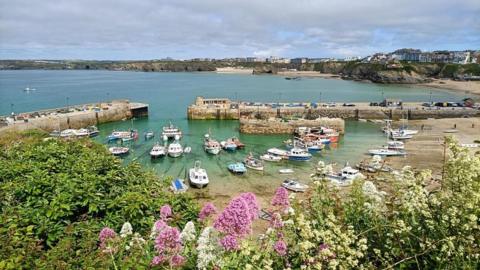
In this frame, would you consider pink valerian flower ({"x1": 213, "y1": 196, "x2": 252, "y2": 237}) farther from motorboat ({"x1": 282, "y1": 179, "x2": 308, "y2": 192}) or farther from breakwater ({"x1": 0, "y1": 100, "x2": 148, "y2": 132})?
breakwater ({"x1": 0, "y1": 100, "x2": 148, "y2": 132})

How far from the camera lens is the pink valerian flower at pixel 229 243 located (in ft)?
12.9

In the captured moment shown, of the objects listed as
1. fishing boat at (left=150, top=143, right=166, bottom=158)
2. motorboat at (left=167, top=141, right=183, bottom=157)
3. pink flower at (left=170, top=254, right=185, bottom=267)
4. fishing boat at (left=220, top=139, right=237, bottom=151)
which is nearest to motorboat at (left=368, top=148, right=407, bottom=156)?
fishing boat at (left=220, top=139, right=237, bottom=151)

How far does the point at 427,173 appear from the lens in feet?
13.9

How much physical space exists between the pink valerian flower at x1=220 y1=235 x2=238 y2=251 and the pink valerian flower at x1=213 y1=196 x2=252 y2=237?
0.07 meters

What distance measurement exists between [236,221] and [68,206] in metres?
4.30

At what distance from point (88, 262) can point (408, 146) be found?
41211 mm

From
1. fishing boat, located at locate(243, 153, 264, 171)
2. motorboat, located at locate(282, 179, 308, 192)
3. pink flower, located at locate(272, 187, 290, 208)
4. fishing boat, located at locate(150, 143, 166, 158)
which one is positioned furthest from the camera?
fishing boat, located at locate(150, 143, 166, 158)

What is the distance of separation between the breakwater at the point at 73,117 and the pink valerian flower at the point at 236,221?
144ft

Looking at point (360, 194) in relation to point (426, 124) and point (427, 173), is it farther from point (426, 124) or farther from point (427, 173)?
point (426, 124)

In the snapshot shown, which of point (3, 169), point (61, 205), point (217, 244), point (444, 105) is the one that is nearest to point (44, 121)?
point (3, 169)

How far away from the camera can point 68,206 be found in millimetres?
6852

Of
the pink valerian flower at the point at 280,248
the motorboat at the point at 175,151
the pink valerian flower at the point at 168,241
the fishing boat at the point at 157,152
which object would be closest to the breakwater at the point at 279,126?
the motorboat at the point at 175,151

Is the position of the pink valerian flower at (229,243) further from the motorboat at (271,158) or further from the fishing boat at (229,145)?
the fishing boat at (229,145)

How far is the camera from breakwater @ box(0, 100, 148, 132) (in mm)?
46094
